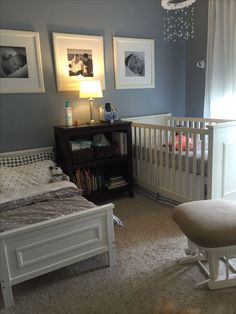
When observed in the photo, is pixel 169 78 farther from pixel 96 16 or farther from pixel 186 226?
pixel 186 226

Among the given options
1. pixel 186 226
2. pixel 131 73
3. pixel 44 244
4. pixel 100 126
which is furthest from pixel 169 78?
pixel 44 244

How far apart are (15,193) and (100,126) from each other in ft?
3.74

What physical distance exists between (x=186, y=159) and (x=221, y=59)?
4.84ft

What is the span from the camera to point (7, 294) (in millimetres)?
1648

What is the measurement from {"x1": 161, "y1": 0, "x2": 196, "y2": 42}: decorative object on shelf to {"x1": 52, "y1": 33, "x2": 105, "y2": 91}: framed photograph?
1.10 meters

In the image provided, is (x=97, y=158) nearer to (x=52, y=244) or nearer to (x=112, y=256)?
(x=112, y=256)

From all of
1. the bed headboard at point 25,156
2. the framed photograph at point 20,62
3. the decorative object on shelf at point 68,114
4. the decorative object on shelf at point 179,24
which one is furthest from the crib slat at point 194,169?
the decorative object on shelf at point 179,24

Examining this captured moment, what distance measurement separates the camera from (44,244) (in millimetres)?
1722

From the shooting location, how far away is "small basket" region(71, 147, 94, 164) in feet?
9.54

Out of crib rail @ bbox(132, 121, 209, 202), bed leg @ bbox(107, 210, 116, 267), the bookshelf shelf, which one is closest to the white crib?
crib rail @ bbox(132, 121, 209, 202)

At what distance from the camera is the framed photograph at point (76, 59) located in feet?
10.0

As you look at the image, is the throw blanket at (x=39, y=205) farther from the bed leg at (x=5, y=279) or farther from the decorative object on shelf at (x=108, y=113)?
the decorative object on shelf at (x=108, y=113)

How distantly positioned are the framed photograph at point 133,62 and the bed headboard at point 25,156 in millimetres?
1253

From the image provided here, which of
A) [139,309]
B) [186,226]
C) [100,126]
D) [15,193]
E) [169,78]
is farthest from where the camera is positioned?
[169,78]
